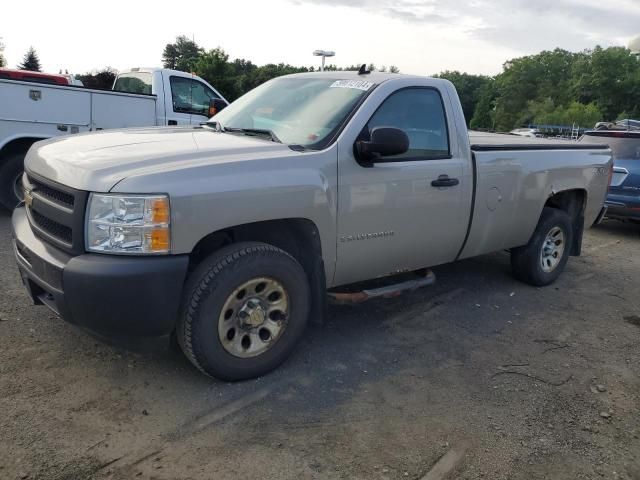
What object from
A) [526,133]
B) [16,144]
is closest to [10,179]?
[16,144]

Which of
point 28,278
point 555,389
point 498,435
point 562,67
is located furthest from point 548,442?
point 562,67

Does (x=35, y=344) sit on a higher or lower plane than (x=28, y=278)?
lower

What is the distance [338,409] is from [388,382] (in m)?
0.49

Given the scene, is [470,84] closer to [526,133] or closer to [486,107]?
[486,107]

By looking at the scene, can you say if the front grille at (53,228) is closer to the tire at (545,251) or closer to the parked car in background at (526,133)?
the tire at (545,251)

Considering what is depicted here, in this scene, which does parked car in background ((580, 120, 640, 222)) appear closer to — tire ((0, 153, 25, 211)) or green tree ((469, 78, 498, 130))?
tire ((0, 153, 25, 211))

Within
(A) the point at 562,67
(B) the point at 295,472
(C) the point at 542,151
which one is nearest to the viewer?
(B) the point at 295,472

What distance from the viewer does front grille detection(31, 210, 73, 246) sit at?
308 centimetres

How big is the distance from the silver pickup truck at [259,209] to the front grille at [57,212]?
0.04 feet

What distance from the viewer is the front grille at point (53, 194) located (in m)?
3.09

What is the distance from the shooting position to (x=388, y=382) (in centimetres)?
366

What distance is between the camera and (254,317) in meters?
3.40

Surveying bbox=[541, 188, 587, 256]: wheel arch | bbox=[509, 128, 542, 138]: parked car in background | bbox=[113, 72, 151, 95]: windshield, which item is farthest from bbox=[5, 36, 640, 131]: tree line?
bbox=[541, 188, 587, 256]: wheel arch

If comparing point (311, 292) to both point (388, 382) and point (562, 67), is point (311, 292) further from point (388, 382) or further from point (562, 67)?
point (562, 67)
